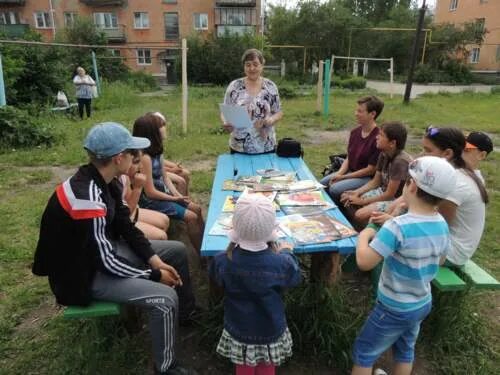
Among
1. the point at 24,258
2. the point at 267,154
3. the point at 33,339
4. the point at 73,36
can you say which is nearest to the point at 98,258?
the point at 33,339

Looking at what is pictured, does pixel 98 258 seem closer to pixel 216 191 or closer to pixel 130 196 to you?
pixel 130 196

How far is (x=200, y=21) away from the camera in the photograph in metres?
32.7

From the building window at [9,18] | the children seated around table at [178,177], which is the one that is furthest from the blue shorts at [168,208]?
the building window at [9,18]

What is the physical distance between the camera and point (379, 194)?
10.7ft

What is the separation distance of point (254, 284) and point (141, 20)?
35058 mm

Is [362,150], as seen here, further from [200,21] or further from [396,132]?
[200,21]

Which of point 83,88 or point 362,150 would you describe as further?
point 83,88

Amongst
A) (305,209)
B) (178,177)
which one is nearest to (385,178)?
(305,209)

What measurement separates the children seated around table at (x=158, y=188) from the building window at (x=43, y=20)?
34743 millimetres

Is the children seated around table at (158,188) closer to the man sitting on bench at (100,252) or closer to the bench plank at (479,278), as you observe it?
the man sitting on bench at (100,252)

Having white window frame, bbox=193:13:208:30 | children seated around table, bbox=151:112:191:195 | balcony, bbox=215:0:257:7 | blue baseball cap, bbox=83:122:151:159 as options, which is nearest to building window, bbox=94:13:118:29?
white window frame, bbox=193:13:208:30

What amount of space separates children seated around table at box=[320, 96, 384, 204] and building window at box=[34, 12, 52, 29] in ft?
115

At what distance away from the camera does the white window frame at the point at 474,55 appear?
30.9 meters

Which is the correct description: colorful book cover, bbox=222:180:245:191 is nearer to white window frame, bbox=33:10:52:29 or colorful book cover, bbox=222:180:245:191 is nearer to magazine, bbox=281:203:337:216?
magazine, bbox=281:203:337:216
